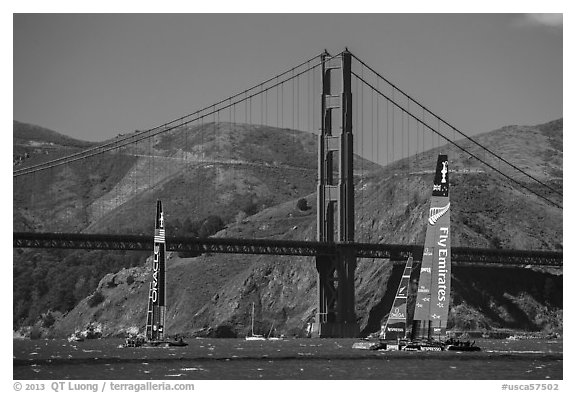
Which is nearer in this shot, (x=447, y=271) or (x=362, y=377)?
(x=362, y=377)

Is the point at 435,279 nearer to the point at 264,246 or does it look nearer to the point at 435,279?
the point at 435,279

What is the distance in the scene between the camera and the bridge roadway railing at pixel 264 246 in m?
153

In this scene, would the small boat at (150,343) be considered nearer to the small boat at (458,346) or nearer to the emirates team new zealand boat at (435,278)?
the emirates team new zealand boat at (435,278)

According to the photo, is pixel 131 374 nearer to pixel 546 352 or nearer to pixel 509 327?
pixel 546 352

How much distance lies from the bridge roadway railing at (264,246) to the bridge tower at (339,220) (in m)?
2.18

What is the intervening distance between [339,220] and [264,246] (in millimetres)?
8718

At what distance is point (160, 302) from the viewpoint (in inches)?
4889

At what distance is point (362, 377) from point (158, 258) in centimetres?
4309

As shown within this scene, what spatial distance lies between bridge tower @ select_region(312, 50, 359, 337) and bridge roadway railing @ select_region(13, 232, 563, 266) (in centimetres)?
218

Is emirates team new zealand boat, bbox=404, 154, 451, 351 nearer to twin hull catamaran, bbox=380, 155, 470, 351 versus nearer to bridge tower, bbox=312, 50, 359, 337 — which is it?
twin hull catamaran, bbox=380, 155, 470, 351

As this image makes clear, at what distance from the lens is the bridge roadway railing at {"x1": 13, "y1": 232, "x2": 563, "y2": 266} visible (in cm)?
15338

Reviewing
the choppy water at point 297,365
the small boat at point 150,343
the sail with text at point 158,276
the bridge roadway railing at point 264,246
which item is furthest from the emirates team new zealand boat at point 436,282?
the bridge roadway railing at point 264,246

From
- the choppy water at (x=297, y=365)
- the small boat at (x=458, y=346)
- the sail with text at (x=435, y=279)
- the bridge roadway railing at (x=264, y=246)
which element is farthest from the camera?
the bridge roadway railing at (x=264, y=246)
